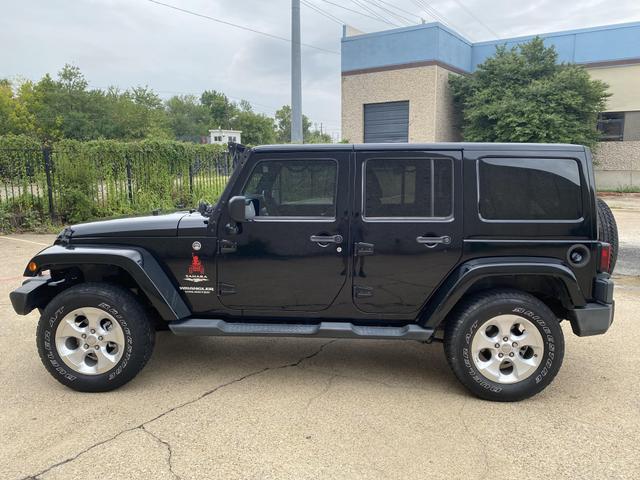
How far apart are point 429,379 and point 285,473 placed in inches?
65.3

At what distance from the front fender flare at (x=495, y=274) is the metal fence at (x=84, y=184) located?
10.5 meters

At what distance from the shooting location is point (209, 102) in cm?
10500

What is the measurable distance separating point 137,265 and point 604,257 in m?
3.40

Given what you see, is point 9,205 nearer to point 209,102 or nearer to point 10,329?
point 10,329

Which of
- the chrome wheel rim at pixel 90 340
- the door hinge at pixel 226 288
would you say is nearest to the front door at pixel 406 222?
the door hinge at pixel 226 288

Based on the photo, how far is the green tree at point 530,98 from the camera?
21.5m

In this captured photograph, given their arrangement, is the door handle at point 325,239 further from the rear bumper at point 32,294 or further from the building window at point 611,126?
the building window at point 611,126

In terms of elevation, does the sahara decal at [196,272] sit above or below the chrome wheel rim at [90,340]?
above

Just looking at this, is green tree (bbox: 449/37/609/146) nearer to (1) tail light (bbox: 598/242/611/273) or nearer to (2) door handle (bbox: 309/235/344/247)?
(1) tail light (bbox: 598/242/611/273)

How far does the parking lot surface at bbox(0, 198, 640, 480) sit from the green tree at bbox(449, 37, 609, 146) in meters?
19.1

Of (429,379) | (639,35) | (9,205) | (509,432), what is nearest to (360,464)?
(509,432)

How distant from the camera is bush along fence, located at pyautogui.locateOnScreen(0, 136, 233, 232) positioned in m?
11.3

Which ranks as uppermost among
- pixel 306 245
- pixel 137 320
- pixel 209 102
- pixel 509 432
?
pixel 209 102

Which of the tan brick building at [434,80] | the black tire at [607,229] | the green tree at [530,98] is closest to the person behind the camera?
the black tire at [607,229]
